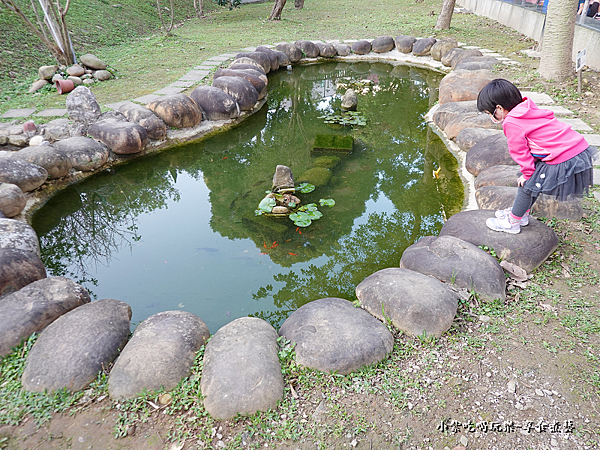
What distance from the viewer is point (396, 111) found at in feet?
24.6

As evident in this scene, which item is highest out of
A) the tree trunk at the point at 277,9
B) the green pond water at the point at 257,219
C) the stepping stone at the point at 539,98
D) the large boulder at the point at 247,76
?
the tree trunk at the point at 277,9

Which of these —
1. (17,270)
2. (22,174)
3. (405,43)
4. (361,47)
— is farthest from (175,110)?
(405,43)

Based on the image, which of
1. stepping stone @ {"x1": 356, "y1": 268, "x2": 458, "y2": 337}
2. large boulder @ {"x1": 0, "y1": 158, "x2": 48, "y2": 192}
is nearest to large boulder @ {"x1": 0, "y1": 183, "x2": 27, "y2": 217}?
large boulder @ {"x1": 0, "y1": 158, "x2": 48, "y2": 192}

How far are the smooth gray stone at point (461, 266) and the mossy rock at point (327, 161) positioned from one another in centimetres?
258

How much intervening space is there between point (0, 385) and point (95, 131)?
4053 mm

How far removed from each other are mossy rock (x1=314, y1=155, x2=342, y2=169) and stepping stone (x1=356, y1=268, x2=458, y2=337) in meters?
2.89

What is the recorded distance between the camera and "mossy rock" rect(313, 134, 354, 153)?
226 inches

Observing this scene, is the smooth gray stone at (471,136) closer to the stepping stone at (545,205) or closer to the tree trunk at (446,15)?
the stepping stone at (545,205)

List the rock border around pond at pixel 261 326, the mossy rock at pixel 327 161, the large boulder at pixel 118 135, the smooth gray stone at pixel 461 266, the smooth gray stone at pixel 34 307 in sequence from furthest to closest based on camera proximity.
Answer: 1. the mossy rock at pixel 327 161
2. the large boulder at pixel 118 135
3. the smooth gray stone at pixel 461 266
4. the smooth gray stone at pixel 34 307
5. the rock border around pond at pixel 261 326

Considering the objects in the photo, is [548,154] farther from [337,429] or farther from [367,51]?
[367,51]

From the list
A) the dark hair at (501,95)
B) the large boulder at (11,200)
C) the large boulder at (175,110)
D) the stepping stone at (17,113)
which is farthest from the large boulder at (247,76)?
the dark hair at (501,95)

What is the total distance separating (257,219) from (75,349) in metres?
2.37

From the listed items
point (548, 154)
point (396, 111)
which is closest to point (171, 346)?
point (548, 154)

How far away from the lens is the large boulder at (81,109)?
17.7ft
